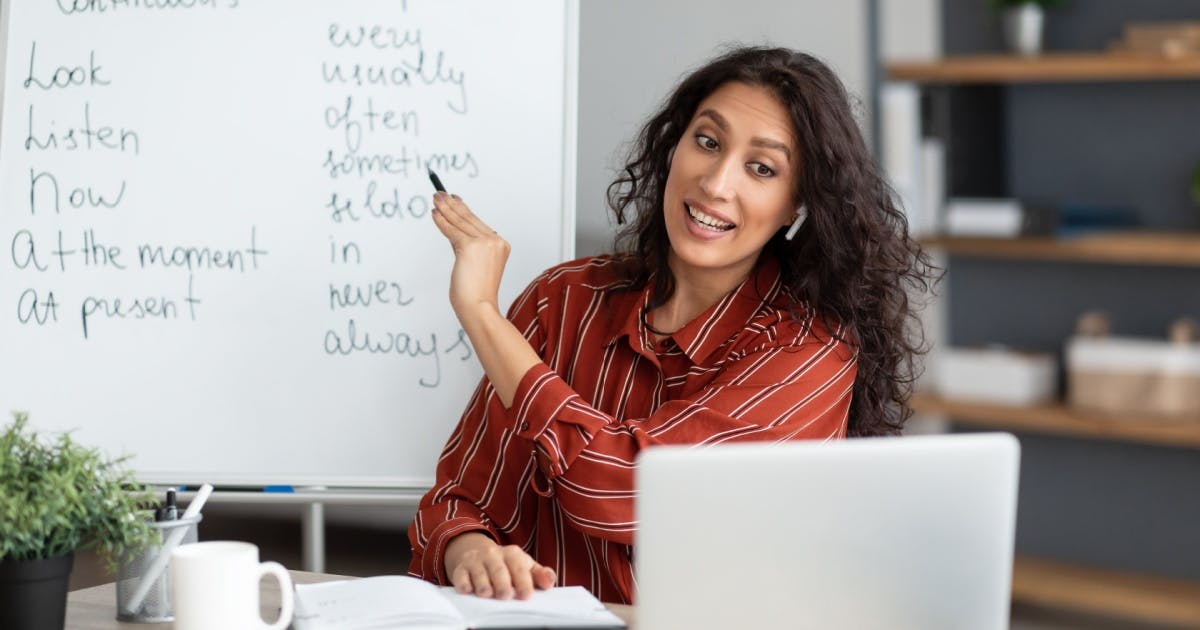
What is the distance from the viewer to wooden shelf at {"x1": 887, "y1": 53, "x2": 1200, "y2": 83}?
2.64 m

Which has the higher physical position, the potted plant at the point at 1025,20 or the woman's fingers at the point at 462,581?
the potted plant at the point at 1025,20

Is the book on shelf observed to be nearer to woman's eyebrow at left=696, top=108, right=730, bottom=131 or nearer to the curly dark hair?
the curly dark hair

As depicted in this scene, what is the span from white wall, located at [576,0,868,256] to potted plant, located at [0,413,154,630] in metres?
1.45

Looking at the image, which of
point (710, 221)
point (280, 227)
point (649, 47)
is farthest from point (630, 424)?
point (649, 47)

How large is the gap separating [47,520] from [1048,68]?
2361mm

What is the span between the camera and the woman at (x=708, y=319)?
1.58 m

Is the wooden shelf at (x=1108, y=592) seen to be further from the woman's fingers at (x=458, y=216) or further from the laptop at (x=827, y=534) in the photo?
the laptop at (x=827, y=534)

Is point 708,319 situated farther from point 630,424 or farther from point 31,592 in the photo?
point 31,592

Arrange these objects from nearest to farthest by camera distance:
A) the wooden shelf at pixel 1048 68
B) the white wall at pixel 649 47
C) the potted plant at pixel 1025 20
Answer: the white wall at pixel 649 47
the wooden shelf at pixel 1048 68
the potted plant at pixel 1025 20

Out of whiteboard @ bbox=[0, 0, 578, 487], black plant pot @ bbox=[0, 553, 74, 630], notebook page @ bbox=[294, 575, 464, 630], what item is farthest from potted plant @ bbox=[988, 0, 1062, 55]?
black plant pot @ bbox=[0, 553, 74, 630]

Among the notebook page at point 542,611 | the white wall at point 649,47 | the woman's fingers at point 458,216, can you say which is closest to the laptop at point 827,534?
the notebook page at point 542,611

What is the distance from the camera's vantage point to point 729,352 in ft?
5.45

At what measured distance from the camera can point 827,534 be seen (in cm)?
96

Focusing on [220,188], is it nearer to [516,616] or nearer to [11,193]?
[11,193]
